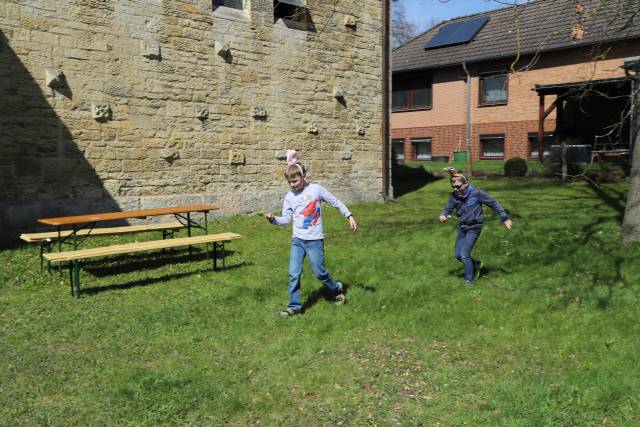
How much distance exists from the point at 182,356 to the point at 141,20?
26.5 feet

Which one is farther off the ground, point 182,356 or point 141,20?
point 141,20

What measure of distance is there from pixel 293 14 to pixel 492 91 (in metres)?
15.0

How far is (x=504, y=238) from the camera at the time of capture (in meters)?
9.13

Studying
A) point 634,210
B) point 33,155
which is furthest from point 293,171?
point 33,155

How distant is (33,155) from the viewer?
9656 millimetres

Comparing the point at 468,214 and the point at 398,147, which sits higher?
the point at 398,147

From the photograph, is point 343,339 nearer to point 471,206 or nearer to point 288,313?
point 288,313

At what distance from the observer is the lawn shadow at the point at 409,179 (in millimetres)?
18433

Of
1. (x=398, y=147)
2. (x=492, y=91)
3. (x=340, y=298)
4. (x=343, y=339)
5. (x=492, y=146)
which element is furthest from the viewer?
(x=398, y=147)

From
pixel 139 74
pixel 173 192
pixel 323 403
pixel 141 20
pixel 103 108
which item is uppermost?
pixel 141 20

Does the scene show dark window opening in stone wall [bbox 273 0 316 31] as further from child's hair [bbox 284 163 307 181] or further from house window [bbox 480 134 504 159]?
house window [bbox 480 134 504 159]

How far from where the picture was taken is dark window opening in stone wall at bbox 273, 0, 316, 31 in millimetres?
13344

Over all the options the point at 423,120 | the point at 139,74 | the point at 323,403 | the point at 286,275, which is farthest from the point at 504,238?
the point at 423,120

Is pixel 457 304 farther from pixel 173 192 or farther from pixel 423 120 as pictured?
pixel 423 120
